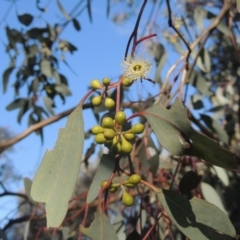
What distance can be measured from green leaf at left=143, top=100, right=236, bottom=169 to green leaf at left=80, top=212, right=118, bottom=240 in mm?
169

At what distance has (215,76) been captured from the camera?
457 cm

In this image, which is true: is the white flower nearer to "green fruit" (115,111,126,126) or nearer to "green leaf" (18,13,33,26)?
"green fruit" (115,111,126,126)

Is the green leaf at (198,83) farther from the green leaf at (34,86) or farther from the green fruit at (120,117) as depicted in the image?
the green fruit at (120,117)

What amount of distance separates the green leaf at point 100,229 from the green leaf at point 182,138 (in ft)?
0.55

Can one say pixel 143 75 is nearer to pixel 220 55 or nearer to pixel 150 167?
pixel 150 167

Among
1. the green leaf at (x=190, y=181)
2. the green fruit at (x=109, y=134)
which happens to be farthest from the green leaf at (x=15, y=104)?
the green fruit at (x=109, y=134)

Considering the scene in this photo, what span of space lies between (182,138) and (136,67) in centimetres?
14

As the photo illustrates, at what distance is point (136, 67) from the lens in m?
0.90

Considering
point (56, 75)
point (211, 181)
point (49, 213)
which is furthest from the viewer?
point (56, 75)

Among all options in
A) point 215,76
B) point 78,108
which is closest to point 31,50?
point 78,108

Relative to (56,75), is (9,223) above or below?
below

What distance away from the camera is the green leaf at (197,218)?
892 millimetres

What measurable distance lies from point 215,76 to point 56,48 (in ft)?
7.20

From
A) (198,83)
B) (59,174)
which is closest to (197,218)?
(59,174)
